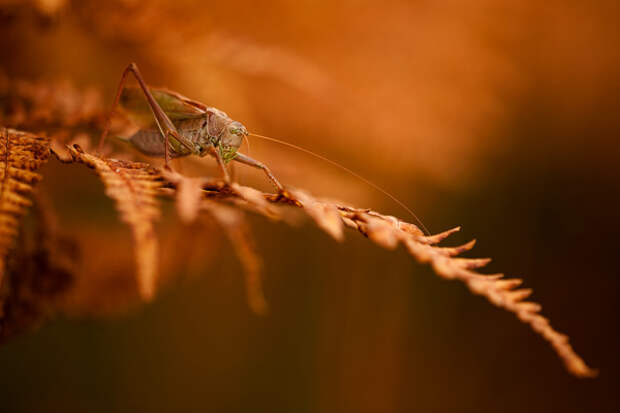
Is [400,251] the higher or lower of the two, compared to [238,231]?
lower

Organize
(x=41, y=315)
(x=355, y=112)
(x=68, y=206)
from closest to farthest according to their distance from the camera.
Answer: (x=41, y=315) < (x=68, y=206) < (x=355, y=112)

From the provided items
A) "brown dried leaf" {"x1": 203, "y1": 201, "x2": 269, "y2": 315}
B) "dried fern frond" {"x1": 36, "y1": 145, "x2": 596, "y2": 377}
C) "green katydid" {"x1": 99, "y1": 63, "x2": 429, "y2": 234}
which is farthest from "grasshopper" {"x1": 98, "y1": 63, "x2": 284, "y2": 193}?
"dried fern frond" {"x1": 36, "y1": 145, "x2": 596, "y2": 377}

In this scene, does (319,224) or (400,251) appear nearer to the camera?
(319,224)

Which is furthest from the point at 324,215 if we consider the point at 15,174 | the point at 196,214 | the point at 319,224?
the point at 15,174

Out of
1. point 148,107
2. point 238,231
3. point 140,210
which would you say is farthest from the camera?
point 148,107

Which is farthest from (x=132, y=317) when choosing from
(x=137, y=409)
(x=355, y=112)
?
(x=355, y=112)

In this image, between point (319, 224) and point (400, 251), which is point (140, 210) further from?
point (400, 251)

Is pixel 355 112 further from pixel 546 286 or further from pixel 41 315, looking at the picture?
pixel 546 286

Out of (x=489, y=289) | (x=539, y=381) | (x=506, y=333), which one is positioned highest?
(x=489, y=289)
